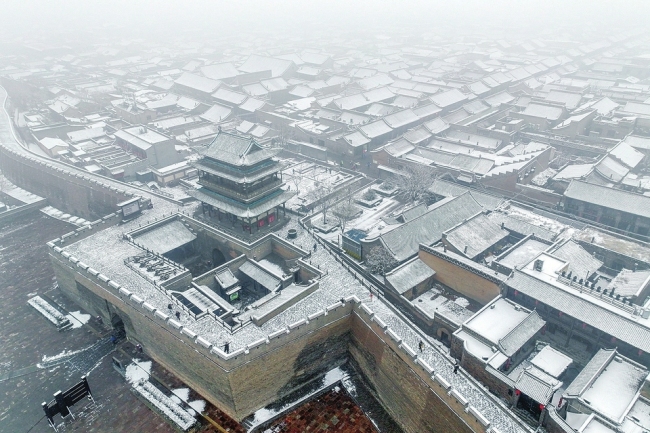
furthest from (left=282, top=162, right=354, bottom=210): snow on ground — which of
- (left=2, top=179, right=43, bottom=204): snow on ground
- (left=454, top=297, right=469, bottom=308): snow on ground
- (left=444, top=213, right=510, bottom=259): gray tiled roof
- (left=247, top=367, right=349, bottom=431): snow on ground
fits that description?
(left=2, top=179, right=43, bottom=204): snow on ground

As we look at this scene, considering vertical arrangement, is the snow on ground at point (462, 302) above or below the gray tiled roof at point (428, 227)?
below

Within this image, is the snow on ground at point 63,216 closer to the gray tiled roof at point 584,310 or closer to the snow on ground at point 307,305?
the snow on ground at point 307,305

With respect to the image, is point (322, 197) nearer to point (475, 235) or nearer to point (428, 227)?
point (428, 227)

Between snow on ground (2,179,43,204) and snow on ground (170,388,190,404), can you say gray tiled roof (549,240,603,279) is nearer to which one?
snow on ground (170,388,190,404)

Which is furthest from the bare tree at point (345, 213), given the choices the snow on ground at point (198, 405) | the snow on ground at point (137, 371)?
the snow on ground at point (137, 371)

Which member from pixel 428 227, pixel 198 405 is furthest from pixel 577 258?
pixel 198 405

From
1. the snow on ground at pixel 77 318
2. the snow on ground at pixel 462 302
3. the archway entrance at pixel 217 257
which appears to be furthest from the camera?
the archway entrance at pixel 217 257

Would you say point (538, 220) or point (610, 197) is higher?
point (610, 197)
